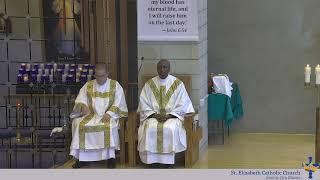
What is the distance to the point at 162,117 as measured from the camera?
6.23 meters

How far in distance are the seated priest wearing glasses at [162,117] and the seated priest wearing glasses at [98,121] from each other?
0.26 m

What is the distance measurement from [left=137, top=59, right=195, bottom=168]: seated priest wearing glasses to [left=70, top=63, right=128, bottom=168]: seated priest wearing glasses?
0.26m

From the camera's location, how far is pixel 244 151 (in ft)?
23.0

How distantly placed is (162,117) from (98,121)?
26.2 inches

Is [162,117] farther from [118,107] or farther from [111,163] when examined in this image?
[111,163]

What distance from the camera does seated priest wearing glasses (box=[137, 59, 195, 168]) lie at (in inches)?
240

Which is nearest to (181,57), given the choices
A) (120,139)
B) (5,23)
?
(120,139)

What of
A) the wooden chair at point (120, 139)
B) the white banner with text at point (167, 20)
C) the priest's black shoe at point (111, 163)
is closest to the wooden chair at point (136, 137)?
the wooden chair at point (120, 139)

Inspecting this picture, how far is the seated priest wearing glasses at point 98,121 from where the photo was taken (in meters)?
6.15

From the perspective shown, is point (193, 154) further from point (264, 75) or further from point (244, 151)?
point (264, 75)
